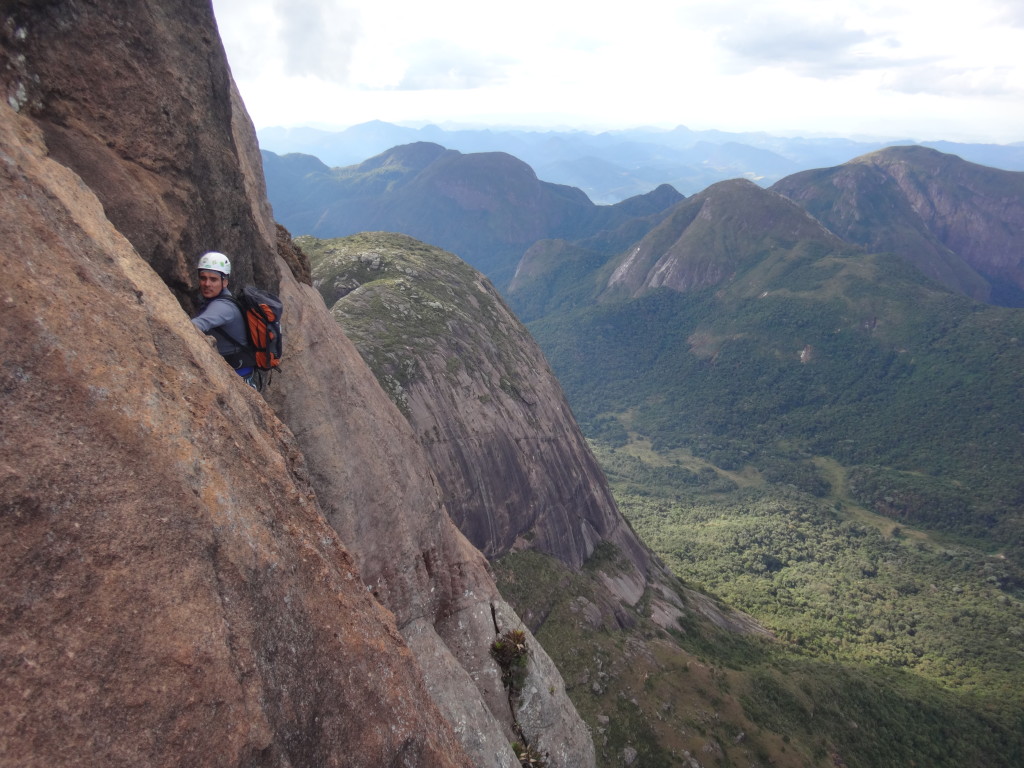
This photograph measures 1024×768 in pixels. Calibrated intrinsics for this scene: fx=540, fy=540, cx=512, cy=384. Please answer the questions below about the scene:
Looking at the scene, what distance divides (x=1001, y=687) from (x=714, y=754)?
183 ft

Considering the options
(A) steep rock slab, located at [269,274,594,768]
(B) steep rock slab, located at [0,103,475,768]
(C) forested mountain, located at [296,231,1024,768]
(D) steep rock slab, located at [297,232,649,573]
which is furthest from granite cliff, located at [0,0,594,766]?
(D) steep rock slab, located at [297,232,649,573]

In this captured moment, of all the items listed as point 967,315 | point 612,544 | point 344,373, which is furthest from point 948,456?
point 344,373

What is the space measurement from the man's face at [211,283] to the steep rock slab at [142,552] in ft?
7.48

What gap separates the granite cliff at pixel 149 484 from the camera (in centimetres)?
655

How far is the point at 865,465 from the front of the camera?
152 meters

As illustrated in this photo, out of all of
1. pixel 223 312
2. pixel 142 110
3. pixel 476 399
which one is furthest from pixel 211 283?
pixel 476 399

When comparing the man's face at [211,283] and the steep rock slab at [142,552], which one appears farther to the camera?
the man's face at [211,283]

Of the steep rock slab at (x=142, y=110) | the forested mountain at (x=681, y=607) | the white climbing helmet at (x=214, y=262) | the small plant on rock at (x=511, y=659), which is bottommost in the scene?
the forested mountain at (x=681, y=607)

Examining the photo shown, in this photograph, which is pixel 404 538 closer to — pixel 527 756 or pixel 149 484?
pixel 527 756

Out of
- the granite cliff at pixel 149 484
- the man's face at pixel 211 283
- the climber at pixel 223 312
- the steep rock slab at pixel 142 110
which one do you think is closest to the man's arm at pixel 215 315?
the climber at pixel 223 312

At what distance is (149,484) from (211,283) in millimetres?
6287

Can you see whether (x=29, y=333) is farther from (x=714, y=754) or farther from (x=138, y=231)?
(x=714, y=754)

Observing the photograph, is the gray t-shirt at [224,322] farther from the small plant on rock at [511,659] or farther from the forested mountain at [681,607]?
the forested mountain at [681,607]

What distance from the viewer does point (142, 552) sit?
730cm
